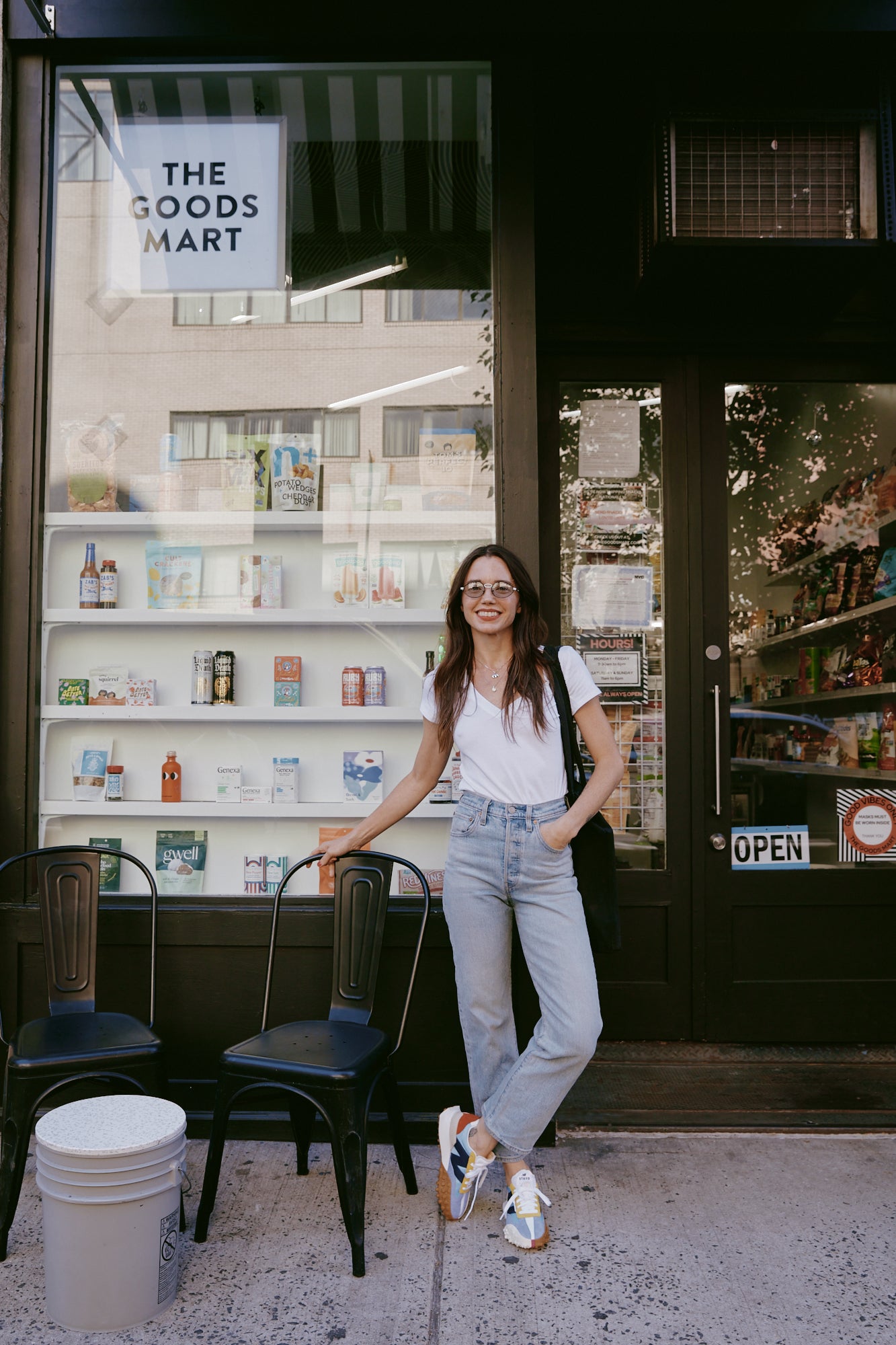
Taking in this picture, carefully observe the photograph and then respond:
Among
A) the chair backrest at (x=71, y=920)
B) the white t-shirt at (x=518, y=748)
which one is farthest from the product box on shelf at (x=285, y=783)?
the white t-shirt at (x=518, y=748)

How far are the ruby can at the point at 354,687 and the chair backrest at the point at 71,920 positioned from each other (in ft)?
3.22

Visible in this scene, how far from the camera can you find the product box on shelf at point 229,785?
3.51m

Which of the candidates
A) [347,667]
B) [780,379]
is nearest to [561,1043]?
[347,667]

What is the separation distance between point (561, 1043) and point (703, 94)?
3.32 meters

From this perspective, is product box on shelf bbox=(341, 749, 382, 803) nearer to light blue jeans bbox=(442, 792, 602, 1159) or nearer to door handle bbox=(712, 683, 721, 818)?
light blue jeans bbox=(442, 792, 602, 1159)

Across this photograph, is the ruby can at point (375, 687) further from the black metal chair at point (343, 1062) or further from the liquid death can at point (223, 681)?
the black metal chair at point (343, 1062)

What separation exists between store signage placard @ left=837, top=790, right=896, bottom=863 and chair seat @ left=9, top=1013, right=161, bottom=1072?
2.92 metres

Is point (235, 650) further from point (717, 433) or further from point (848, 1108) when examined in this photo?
point (848, 1108)

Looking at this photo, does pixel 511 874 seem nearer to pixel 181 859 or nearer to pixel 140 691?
pixel 181 859

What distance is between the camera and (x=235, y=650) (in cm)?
359

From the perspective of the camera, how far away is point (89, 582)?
11.5 ft

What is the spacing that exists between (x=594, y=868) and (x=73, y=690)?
207cm

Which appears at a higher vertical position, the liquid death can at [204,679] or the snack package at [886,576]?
the snack package at [886,576]

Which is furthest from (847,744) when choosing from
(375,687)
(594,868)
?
(375,687)
